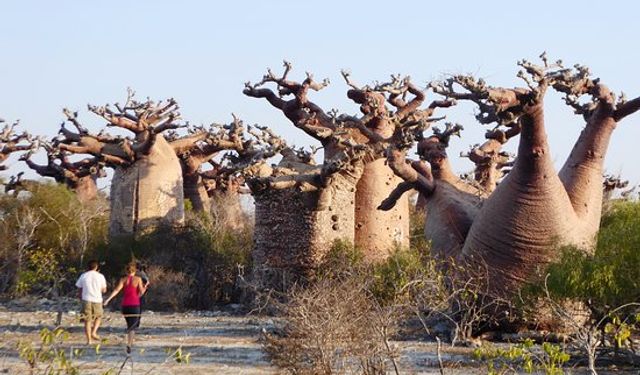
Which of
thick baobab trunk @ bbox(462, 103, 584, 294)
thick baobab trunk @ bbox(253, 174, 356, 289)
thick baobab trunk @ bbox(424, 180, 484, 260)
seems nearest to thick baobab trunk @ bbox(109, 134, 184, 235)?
thick baobab trunk @ bbox(253, 174, 356, 289)

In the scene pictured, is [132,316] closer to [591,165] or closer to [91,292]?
[91,292]

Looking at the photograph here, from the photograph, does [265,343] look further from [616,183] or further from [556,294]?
[616,183]

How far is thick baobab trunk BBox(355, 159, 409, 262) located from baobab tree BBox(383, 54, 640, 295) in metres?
3.90

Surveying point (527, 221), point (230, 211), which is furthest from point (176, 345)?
point (230, 211)

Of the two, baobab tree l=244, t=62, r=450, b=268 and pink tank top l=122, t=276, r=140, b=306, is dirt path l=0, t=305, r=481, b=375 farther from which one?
baobab tree l=244, t=62, r=450, b=268

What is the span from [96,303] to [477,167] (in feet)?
28.7

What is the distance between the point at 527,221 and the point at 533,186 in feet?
1.36

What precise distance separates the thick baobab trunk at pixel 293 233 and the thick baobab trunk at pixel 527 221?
4.72 metres

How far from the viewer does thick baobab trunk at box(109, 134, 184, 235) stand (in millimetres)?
21531

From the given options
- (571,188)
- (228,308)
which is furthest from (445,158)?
(228,308)

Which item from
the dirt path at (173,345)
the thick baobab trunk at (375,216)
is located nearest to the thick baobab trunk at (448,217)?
the dirt path at (173,345)

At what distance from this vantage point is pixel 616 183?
931 inches

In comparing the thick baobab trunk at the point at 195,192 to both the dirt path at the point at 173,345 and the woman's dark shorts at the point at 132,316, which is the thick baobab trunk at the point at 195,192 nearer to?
the dirt path at the point at 173,345

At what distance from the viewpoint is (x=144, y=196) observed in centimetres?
2162
